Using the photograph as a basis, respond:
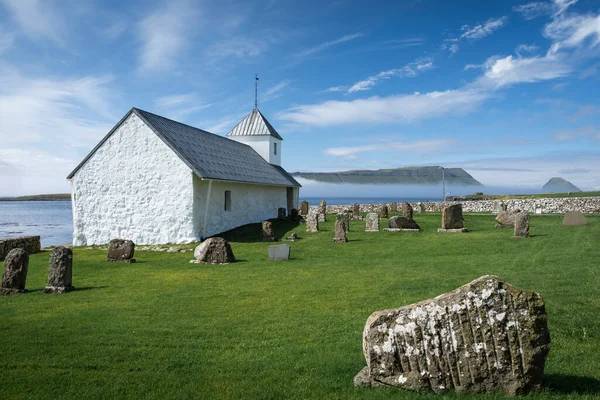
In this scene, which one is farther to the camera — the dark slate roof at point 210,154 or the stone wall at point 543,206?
the stone wall at point 543,206

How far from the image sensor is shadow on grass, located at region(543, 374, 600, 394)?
5309mm

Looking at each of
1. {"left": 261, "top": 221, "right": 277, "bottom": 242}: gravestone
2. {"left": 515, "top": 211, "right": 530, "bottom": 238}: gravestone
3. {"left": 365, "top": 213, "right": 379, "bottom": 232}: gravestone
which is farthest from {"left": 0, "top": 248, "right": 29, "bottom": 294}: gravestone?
{"left": 515, "top": 211, "right": 530, "bottom": 238}: gravestone

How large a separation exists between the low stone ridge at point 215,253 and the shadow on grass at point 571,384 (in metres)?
13.6

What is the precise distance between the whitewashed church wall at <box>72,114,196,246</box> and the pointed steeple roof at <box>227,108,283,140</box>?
1788 cm

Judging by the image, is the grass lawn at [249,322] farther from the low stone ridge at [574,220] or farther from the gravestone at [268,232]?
the low stone ridge at [574,220]

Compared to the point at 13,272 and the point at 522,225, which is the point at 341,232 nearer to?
the point at 522,225

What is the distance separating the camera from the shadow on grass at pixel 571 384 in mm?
5309

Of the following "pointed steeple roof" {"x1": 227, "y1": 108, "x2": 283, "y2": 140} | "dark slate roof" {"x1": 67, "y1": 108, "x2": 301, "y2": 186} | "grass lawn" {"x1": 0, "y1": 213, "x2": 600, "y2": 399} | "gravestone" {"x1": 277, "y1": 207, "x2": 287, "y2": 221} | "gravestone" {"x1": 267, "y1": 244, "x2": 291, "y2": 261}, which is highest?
"pointed steeple roof" {"x1": 227, "y1": 108, "x2": 283, "y2": 140}

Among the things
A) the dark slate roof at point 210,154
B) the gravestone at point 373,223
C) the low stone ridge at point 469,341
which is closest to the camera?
the low stone ridge at point 469,341

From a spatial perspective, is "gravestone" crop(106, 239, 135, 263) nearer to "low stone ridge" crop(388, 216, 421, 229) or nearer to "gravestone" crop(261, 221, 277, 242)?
"gravestone" crop(261, 221, 277, 242)

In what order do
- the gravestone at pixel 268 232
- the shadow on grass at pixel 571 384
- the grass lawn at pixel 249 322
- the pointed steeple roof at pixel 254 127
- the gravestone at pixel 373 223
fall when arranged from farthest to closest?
1. the pointed steeple roof at pixel 254 127
2. the gravestone at pixel 373 223
3. the gravestone at pixel 268 232
4. the grass lawn at pixel 249 322
5. the shadow on grass at pixel 571 384

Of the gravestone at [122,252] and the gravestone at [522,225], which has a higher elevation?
the gravestone at [522,225]

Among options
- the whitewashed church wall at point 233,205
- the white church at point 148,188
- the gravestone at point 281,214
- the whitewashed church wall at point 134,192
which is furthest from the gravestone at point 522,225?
the gravestone at point 281,214

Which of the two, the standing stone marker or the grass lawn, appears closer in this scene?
the grass lawn
